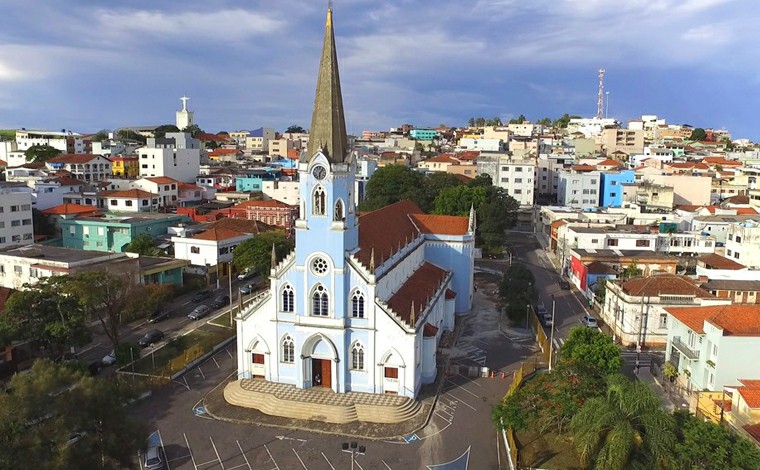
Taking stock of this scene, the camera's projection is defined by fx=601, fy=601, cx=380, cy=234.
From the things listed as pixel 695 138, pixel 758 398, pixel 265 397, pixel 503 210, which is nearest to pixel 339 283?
pixel 265 397

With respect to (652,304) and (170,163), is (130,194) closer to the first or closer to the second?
(170,163)

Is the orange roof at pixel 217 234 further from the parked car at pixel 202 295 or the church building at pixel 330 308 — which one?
the church building at pixel 330 308

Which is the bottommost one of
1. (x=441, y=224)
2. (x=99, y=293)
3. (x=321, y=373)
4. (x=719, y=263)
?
(x=321, y=373)

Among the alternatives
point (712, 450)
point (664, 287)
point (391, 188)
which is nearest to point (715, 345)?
point (664, 287)

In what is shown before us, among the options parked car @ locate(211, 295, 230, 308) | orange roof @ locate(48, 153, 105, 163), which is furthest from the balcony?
orange roof @ locate(48, 153, 105, 163)

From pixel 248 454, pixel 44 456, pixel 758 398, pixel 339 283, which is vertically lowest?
pixel 248 454

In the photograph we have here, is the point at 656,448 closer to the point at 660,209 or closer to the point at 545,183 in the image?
the point at 660,209
